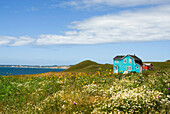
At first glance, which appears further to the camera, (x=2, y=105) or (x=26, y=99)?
(x=26, y=99)

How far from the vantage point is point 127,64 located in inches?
1225

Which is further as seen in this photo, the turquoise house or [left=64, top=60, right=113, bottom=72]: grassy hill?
[left=64, top=60, right=113, bottom=72]: grassy hill

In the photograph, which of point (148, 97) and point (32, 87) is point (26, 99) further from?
point (148, 97)

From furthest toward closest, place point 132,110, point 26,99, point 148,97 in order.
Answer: point 26,99 → point 148,97 → point 132,110

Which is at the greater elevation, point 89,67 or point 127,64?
point 127,64

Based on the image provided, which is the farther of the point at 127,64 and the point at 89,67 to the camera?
the point at 89,67

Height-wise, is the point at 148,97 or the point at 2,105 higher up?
the point at 148,97

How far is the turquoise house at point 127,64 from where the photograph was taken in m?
30.6

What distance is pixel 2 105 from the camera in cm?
928

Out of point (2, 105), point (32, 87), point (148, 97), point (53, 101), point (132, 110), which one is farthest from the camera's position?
point (32, 87)

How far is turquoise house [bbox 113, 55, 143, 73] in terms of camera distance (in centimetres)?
3061

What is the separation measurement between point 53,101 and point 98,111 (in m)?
2.35

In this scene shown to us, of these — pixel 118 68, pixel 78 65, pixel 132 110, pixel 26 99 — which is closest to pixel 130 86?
pixel 132 110

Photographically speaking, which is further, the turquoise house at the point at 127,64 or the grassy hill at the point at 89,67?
the grassy hill at the point at 89,67
